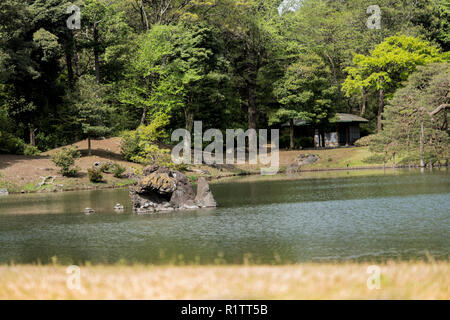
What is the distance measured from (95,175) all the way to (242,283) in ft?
113

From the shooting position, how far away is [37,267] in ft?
42.3

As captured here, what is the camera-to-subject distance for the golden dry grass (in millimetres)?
9016

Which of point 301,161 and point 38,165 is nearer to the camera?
point 38,165

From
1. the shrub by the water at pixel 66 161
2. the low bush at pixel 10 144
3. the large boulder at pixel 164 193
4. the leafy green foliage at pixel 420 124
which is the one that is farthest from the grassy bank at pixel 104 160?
the large boulder at pixel 164 193

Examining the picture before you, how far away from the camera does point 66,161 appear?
1665 inches

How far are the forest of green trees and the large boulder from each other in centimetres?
2121

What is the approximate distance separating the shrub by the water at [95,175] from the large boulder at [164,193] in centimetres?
1639

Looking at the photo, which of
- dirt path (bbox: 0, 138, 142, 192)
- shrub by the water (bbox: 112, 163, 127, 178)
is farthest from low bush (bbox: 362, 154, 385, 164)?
shrub by the water (bbox: 112, 163, 127, 178)

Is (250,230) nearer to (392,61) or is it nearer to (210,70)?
(210,70)

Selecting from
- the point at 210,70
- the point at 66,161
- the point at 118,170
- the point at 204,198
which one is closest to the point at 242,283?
the point at 204,198

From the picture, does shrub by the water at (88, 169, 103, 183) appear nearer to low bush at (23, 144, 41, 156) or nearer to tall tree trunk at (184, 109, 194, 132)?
low bush at (23, 144, 41, 156)

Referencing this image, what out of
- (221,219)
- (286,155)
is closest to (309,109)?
(286,155)

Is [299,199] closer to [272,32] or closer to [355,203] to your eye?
[355,203]
